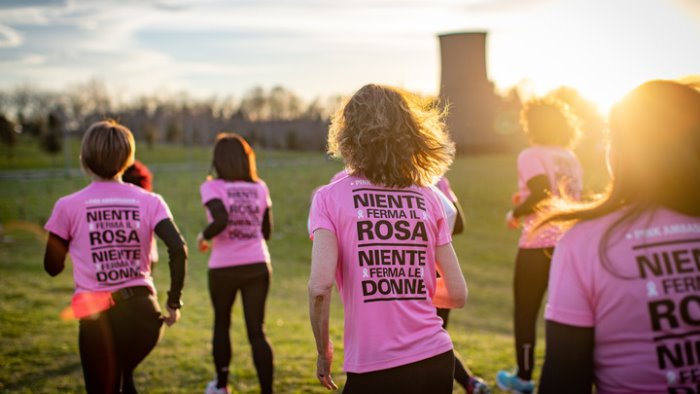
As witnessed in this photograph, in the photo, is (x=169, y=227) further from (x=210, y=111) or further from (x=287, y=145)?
(x=210, y=111)

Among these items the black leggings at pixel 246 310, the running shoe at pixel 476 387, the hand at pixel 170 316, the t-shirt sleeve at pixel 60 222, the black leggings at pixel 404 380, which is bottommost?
the running shoe at pixel 476 387

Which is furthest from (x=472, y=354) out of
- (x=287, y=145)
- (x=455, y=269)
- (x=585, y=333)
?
(x=287, y=145)

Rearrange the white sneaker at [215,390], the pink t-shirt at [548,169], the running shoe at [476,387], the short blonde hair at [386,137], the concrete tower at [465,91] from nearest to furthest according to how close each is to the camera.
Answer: the short blonde hair at [386,137] < the running shoe at [476,387] < the pink t-shirt at [548,169] < the white sneaker at [215,390] < the concrete tower at [465,91]

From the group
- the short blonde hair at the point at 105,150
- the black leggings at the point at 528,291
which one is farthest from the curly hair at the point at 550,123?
the short blonde hair at the point at 105,150

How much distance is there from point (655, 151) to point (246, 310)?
4.00 metres

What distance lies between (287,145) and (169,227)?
8678 cm

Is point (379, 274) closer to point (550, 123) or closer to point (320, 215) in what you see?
point (320, 215)

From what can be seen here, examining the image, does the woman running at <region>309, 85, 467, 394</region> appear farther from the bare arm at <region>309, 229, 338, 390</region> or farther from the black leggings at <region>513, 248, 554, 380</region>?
the black leggings at <region>513, 248, 554, 380</region>

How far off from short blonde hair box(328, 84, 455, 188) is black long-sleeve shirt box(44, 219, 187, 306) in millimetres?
1576

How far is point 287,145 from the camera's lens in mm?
90000

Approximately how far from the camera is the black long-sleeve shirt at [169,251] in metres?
3.78

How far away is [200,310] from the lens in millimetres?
11016

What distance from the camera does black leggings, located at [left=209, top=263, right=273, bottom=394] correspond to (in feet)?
17.4

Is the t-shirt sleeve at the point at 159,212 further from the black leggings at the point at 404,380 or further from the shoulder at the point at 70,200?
the black leggings at the point at 404,380
